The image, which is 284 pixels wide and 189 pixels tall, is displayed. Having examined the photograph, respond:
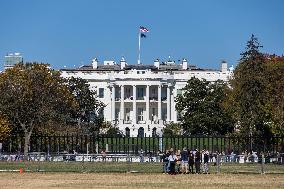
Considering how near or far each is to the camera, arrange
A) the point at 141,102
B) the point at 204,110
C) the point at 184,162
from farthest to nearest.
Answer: the point at 141,102
the point at 204,110
the point at 184,162

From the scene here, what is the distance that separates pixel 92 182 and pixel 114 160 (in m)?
28.8

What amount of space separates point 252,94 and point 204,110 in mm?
30418

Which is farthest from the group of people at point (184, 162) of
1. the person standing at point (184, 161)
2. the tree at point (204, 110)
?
the tree at point (204, 110)

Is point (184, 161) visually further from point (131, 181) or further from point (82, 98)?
point (82, 98)

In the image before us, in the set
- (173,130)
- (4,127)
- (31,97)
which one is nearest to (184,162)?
(4,127)

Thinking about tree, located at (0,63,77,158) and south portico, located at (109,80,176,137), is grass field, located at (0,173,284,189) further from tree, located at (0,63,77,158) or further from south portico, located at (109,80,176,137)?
south portico, located at (109,80,176,137)

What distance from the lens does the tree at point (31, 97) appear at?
313 feet

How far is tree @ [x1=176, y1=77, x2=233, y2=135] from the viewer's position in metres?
126

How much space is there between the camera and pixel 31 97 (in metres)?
96.9

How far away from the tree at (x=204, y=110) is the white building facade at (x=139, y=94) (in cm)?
3401

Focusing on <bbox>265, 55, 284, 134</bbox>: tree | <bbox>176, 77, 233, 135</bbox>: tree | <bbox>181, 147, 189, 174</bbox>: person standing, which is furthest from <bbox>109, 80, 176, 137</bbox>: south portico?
<bbox>181, 147, 189, 174</bbox>: person standing

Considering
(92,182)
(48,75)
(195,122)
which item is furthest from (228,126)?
(92,182)

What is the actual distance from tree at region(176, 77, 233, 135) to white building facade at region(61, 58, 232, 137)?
34014mm

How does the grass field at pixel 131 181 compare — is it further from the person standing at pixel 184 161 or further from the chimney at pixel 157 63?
the chimney at pixel 157 63
